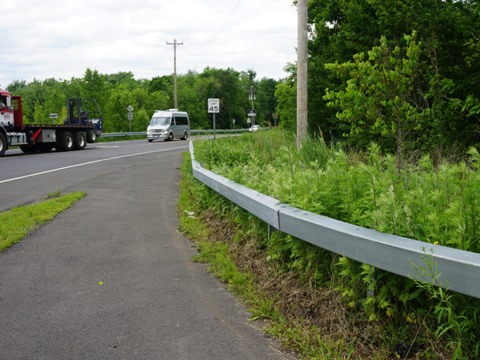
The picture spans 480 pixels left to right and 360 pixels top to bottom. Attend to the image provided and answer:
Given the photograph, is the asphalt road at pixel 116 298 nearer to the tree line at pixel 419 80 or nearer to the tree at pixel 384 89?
the tree at pixel 384 89

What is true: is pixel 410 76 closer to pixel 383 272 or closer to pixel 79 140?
pixel 383 272

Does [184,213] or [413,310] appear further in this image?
[184,213]

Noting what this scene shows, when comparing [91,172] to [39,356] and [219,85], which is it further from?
[219,85]

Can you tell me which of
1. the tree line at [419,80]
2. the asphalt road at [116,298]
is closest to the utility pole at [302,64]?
the tree line at [419,80]

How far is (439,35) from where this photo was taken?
1258cm

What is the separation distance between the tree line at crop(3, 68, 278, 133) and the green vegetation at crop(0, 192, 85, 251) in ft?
241

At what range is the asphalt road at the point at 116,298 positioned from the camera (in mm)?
3582

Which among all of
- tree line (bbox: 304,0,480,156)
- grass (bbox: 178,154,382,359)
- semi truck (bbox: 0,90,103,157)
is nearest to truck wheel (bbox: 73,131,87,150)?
semi truck (bbox: 0,90,103,157)

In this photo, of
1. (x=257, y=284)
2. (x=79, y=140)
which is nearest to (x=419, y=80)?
(x=257, y=284)

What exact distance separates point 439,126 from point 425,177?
24.0 ft

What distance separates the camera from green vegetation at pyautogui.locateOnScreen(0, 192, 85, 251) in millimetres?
7126

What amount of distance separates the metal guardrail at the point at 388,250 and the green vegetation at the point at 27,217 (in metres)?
4.22

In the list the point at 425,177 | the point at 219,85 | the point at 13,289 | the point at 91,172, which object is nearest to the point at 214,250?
the point at 13,289

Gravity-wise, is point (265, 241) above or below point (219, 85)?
below
